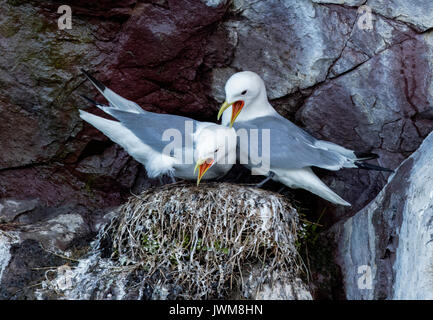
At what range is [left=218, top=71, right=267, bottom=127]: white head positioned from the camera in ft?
11.0

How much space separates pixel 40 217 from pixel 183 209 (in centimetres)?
106

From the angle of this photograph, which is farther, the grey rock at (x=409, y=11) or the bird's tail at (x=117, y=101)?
the bird's tail at (x=117, y=101)

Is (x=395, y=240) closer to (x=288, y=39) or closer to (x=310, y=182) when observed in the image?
(x=310, y=182)

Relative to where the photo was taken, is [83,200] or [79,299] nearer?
[79,299]

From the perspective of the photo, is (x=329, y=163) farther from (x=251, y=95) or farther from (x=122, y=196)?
(x=122, y=196)

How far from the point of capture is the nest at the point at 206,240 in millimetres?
2938

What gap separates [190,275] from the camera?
9.64 feet

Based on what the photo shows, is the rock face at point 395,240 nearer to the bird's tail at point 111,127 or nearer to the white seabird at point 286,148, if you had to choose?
the white seabird at point 286,148

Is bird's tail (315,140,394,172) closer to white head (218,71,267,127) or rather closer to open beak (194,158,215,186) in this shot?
white head (218,71,267,127)

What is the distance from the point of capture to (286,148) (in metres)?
3.33

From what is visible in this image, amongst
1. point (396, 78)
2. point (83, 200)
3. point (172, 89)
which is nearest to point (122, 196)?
point (83, 200)

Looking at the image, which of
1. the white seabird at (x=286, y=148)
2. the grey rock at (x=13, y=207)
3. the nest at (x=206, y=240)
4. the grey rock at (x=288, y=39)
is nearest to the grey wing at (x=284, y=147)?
the white seabird at (x=286, y=148)

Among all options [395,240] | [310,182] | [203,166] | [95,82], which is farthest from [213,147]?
[395,240]
